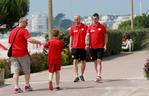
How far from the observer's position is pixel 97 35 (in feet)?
49.4

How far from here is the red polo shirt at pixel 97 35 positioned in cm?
1505

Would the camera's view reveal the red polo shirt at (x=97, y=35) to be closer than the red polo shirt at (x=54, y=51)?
No

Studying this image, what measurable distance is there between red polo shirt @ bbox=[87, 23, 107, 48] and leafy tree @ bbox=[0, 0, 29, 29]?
25.0m

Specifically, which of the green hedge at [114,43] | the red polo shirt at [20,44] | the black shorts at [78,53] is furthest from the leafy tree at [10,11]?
the red polo shirt at [20,44]

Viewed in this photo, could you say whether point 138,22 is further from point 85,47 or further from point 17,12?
point 85,47

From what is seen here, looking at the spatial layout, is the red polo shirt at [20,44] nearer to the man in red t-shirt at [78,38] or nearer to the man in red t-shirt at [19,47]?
the man in red t-shirt at [19,47]

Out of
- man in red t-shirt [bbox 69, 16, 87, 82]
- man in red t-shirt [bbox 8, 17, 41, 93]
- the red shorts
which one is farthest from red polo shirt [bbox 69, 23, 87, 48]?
man in red t-shirt [bbox 8, 17, 41, 93]

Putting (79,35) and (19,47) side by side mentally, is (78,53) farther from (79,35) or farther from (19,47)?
(19,47)

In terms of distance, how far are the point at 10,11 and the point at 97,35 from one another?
25634mm

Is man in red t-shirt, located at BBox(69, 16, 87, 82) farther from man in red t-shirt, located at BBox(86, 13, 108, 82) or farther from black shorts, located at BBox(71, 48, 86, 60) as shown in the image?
man in red t-shirt, located at BBox(86, 13, 108, 82)

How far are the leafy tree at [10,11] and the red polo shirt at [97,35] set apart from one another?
2498 cm

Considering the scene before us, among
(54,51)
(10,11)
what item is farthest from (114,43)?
(54,51)

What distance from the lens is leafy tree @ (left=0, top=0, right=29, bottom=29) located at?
39.8 metres

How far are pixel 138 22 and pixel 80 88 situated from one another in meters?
58.6
